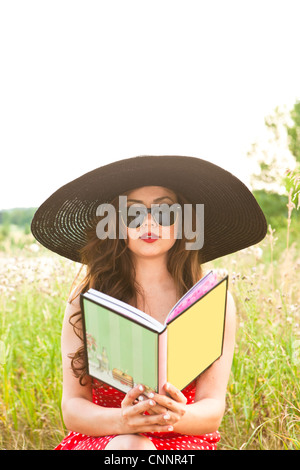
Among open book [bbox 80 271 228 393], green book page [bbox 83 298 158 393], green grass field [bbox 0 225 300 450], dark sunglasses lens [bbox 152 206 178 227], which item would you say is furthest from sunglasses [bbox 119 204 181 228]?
green grass field [bbox 0 225 300 450]

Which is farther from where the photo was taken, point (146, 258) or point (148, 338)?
point (146, 258)

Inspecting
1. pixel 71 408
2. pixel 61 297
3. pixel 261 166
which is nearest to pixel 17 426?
pixel 61 297

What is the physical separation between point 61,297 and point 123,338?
6.64ft

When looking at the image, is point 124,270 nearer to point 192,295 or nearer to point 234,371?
point 192,295

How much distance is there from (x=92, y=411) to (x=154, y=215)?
2.63 ft

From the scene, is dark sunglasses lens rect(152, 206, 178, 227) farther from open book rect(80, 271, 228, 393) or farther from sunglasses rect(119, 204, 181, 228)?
open book rect(80, 271, 228, 393)

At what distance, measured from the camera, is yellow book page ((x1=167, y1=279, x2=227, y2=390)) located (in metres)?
1.48

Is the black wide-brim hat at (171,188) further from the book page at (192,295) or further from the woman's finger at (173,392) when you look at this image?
the woman's finger at (173,392)

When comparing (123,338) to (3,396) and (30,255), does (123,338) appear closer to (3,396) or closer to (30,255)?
(3,396)

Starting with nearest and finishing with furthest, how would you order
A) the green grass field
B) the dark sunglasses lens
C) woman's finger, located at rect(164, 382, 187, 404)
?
1. woman's finger, located at rect(164, 382, 187, 404)
2. the dark sunglasses lens
3. the green grass field

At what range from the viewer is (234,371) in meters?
2.90

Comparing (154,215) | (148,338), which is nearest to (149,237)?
(154,215)

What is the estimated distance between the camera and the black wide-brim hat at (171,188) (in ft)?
6.56

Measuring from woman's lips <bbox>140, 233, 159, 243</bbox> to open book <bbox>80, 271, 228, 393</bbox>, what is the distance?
39cm
